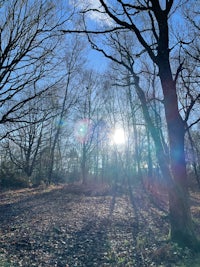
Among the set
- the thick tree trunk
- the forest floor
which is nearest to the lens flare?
the forest floor

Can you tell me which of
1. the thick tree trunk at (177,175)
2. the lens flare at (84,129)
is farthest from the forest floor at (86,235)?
the lens flare at (84,129)

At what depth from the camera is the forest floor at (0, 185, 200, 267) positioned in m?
5.32

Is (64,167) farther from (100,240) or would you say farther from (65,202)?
(100,240)

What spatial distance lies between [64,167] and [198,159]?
67.4 feet

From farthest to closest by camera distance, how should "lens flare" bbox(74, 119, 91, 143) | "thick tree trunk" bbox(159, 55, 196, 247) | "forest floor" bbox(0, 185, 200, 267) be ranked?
"lens flare" bbox(74, 119, 91, 143), "thick tree trunk" bbox(159, 55, 196, 247), "forest floor" bbox(0, 185, 200, 267)

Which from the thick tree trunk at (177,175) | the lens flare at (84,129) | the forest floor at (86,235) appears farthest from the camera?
the lens flare at (84,129)

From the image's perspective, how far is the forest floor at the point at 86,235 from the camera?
5.32m

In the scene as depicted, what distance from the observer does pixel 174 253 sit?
545 centimetres

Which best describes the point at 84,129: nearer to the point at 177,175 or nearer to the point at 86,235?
the point at 86,235

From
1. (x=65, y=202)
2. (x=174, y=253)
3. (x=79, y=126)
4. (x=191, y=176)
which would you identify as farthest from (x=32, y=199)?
(x=191, y=176)

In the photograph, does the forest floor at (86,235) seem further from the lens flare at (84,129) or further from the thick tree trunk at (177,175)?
the lens flare at (84,129)

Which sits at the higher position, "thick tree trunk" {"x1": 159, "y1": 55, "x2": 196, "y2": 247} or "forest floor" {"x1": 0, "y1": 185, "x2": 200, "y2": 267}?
"thick tree trunk" {"x1": 159, "y1": 55, "x2": 196, "y2": 247}

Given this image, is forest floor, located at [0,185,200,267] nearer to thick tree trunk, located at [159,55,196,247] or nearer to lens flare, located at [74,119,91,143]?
thick tree trunk, located at [159,55,196,247]

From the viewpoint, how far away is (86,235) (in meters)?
7.35
